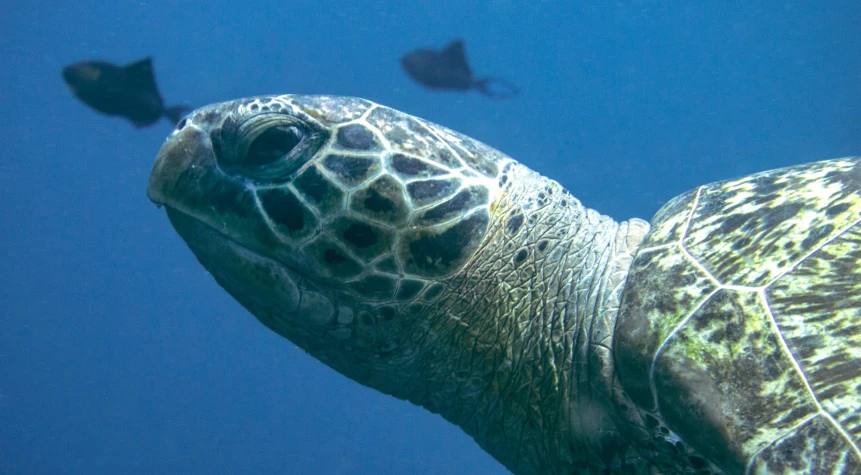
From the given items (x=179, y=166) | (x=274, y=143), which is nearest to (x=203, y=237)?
(x=179, y=166)

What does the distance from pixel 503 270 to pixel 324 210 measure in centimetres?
63

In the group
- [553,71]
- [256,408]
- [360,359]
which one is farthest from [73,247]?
[360,359]

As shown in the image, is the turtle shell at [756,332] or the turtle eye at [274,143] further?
the turtle eye at [274,143]

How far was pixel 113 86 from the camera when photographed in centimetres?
635

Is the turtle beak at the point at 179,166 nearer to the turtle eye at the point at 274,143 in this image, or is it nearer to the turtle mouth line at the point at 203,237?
the turtle mouth line at the point at 203,237

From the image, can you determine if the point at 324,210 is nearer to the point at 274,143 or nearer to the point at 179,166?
the point at 274,143

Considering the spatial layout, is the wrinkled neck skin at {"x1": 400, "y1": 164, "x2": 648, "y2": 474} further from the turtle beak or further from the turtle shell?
the turtle beak

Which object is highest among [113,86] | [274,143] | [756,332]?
[113,86]

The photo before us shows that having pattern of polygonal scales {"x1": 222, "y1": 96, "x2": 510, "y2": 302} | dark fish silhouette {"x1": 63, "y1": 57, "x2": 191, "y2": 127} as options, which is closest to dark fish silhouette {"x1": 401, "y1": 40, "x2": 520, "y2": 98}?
dark fish silhouette {"x1": 63, "y1": 57, "x2": 191, "y2": 127}

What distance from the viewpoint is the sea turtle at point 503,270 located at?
1.37 m

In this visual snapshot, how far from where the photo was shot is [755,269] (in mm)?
1400

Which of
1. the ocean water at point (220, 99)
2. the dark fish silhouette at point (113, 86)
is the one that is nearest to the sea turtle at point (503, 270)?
the dark fish silhouette at point (113, 86)

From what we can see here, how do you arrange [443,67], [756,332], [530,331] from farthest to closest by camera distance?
1. [443,67]
2. [530,331]
3. [756,332]

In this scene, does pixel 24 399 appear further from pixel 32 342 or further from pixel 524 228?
pixel 524 228
